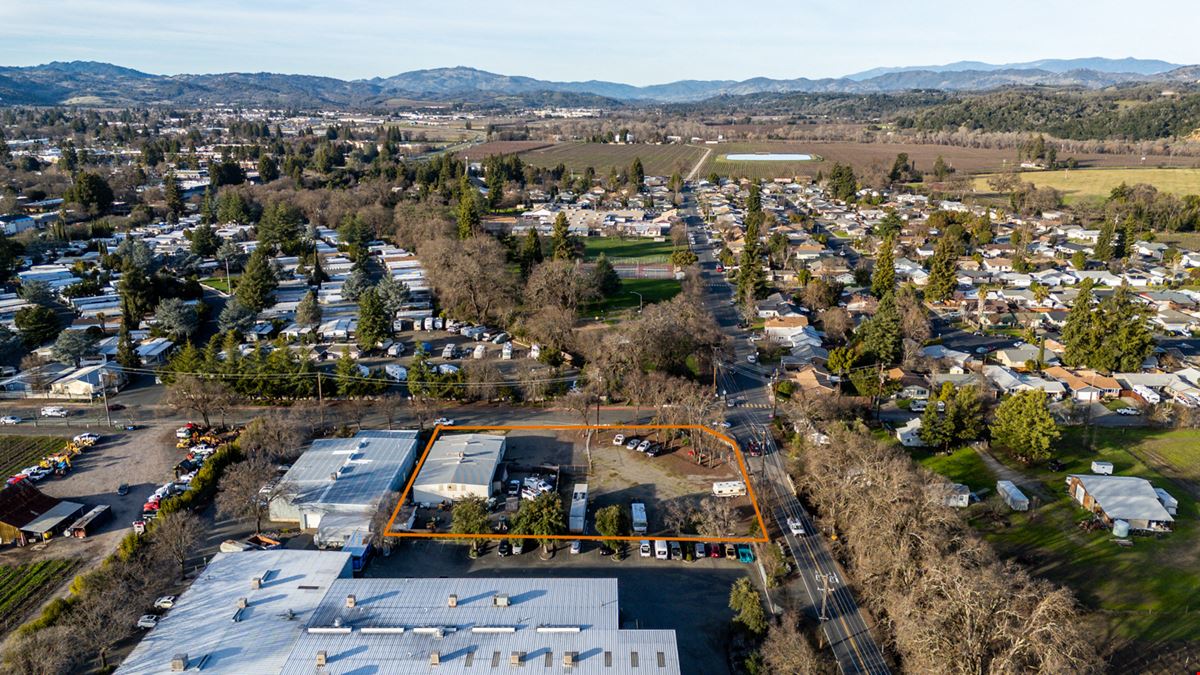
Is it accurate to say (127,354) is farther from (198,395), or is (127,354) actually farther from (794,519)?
(794,519)

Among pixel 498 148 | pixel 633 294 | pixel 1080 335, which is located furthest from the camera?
pixel 498 148

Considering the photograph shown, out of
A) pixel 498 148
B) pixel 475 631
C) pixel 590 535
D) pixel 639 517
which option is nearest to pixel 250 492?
pixel 475 631

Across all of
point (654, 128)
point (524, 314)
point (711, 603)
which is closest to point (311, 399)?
point (524, 314)

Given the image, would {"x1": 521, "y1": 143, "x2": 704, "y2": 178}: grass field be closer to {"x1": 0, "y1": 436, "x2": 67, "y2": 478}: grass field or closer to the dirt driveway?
the dirt driveway

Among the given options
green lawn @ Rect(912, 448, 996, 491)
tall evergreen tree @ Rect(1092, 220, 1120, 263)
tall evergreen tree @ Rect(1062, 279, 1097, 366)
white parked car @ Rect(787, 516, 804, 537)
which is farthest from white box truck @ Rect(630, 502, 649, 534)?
tall evergreen tree @ Rect(1092, 220, 1120, 263)

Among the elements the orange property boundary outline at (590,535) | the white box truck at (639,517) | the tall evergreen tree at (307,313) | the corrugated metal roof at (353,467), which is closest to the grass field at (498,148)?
the tall evergreen tree at (307,313)

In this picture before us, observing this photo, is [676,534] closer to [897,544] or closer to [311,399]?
[897,544]
